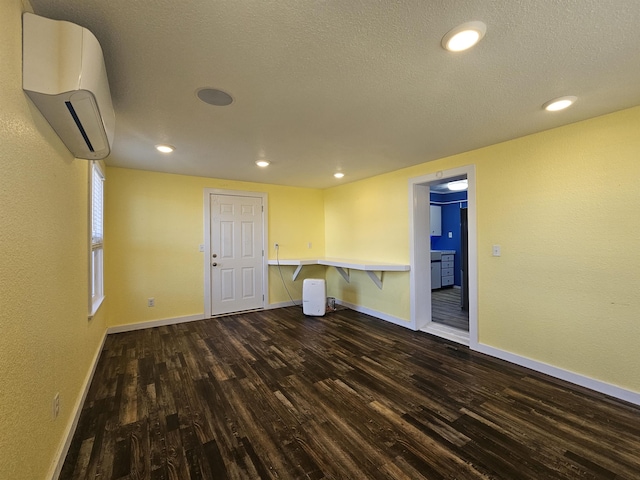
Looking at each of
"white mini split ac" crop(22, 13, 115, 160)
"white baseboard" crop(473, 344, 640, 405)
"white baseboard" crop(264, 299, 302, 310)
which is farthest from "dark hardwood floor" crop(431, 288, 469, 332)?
"white mini split ac" crop(22, 13, 115, 160)

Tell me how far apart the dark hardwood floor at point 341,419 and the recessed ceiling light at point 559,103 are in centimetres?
225

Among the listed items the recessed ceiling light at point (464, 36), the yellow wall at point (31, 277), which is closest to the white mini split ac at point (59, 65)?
the yellow wall at point (31, 277)

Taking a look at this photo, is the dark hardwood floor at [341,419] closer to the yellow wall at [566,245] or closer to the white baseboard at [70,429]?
the white baseboard at [70,429]

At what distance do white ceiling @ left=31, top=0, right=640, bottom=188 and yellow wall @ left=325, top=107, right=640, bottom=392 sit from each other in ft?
0.84

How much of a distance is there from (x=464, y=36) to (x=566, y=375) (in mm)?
2870

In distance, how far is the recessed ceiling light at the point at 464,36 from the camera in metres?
1.29

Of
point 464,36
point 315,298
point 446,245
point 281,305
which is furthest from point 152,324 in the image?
point 446,245

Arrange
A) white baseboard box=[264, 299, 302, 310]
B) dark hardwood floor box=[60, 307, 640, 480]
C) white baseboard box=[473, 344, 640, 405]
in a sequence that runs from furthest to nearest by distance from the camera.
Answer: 1. white baseboard box=[264, 299, 302, 310]
2. white baseboard box=[473, 344, 640, 405]
3. dark hardwood floor box=[60, 307, 640, 480]

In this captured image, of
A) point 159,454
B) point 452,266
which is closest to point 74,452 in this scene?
point 159,454

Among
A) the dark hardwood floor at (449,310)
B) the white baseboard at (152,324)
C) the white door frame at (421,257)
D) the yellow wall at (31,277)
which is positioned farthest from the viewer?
the dark hardwood floor at (449,310)

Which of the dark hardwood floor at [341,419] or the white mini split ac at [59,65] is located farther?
the dark hardwood floor at [341,419]

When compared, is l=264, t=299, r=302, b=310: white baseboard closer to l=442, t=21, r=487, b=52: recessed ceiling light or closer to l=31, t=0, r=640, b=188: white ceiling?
l=31, t=0, r=640, b=188: white ceiling

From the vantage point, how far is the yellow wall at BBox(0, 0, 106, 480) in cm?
101

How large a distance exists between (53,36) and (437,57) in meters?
1.77
